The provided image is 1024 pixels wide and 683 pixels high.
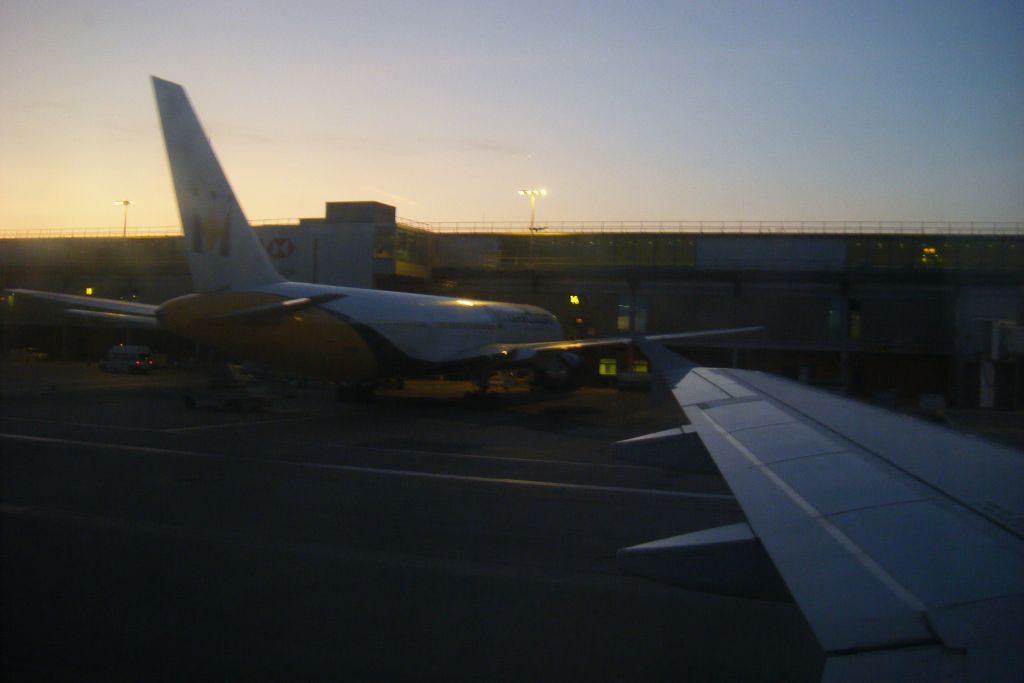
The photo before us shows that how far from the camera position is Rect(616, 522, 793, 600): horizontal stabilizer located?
11.3 feet

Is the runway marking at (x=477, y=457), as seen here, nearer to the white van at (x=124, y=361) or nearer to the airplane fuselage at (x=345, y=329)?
the airplane fuselage at (x=345, y=329)

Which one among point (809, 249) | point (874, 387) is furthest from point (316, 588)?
point (809, 249)

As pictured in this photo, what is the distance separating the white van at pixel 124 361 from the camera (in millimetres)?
31047

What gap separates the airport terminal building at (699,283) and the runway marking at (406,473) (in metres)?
3.62

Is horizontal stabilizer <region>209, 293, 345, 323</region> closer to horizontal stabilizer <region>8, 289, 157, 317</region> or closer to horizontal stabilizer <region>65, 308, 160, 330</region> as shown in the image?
horizontal stabilizer <region>65, 308, 160, 330</region>

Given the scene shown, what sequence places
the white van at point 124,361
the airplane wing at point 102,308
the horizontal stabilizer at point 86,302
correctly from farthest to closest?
the white van at point 124,361, the airplane wing at point 102,308, the horizontal stabilizer at point 86,302

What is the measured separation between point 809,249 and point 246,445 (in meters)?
23.1

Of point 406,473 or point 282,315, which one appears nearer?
point 406,473

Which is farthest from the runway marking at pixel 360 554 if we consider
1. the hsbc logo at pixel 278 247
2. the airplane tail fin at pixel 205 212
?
the hsbc logo at pixel 278 247

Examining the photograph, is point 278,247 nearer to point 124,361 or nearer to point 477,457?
point 124,361

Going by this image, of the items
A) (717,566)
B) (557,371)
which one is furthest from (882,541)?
(557,371)

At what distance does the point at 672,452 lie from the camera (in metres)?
5.97

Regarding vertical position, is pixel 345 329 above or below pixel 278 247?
below

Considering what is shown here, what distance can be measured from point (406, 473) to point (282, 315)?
29.6ft
